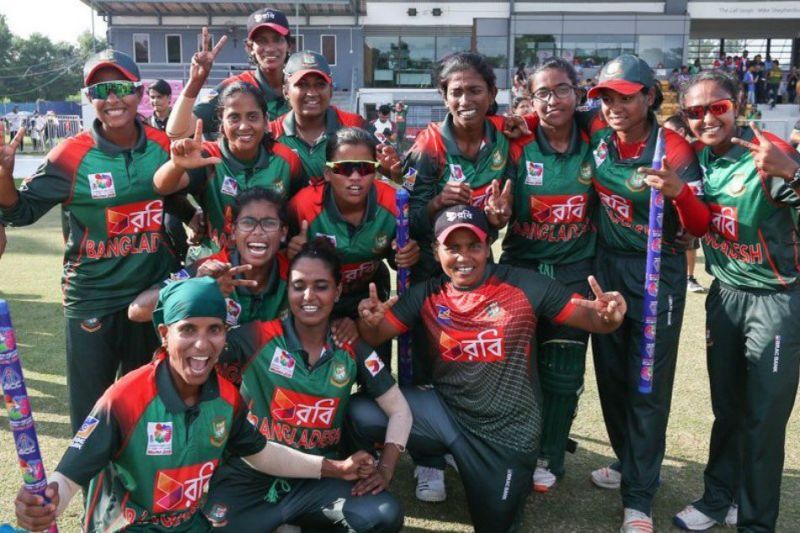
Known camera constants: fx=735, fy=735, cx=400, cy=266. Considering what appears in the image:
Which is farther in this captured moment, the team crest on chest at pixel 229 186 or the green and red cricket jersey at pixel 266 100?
the green and red cricket jersey at pixel 266 100

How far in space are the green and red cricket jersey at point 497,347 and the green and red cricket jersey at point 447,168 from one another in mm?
632

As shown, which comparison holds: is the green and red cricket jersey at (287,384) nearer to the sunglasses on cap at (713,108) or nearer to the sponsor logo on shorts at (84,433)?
the sponsor logo on shorts at (84,433)

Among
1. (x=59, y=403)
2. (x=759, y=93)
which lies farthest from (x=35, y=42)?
(x=59, y=403)

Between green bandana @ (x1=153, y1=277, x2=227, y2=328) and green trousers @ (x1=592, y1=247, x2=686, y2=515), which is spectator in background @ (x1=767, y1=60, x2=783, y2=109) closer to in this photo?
green trousers @ (x1=592, y1=247, x2=686, y2=515)

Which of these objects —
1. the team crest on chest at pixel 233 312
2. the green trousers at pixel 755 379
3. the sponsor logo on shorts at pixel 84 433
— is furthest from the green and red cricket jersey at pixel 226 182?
the green trousers at pixel 755 379

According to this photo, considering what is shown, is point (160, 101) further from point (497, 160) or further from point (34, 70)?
point (34, 70)

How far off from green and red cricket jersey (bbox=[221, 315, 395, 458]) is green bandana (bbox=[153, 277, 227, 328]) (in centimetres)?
67

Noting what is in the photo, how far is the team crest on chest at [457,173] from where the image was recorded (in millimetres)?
4480

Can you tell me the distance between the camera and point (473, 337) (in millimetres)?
3969

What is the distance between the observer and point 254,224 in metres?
4.08

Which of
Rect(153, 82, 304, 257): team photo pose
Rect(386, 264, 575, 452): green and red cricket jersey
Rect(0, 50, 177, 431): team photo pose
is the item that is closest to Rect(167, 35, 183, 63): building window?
Rect(153, 82, 304, 257): team photo pose

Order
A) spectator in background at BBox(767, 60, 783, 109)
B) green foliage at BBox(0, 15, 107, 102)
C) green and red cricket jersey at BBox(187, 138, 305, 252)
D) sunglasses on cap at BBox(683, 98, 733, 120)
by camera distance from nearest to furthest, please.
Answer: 1. sunglasses on cap at BBox(683, 98, 733, 120)
2. green and red cricket jersey at BBox(187, 138, 305, 252)
3. spectator in background at BBox(767, 60, 783, 109)
4. green foliage at BBox(0, 15, 107, 102)

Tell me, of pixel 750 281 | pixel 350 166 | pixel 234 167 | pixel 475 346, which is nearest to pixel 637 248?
pixel 750 281

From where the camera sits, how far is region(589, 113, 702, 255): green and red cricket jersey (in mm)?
4094
